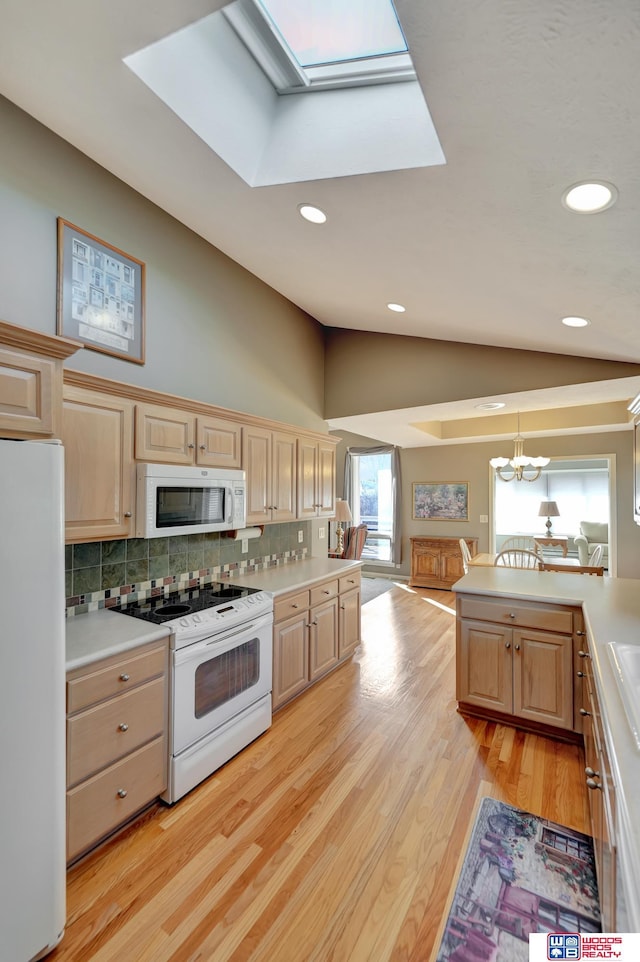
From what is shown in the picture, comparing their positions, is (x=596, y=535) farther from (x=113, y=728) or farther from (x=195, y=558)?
(x=113, y=728)

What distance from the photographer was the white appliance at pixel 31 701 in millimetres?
1220

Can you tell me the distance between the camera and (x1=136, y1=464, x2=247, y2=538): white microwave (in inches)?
84.7

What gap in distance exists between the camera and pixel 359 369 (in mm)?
4238

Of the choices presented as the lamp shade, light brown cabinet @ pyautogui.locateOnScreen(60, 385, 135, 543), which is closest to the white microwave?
light brown cabinet @ pyautogui.locateOnScreen(60, 385, 135, 543)

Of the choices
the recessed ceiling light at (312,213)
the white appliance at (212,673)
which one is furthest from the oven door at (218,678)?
the recessed ceiling light at (312,213)

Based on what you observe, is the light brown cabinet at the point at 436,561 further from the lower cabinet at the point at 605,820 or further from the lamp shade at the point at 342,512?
the lower cabinet at the point at 605,820

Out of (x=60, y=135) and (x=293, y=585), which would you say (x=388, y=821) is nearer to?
(x=293, y=585)

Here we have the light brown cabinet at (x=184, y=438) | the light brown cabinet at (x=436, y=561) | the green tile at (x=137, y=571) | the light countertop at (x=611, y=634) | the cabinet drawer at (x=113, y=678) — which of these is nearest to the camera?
the light countertop at (x=611, y=634)

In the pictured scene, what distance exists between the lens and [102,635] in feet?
6.12

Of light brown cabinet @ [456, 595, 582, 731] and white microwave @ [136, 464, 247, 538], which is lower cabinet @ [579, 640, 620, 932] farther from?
white microwave @ [136, 464, 247, 538]

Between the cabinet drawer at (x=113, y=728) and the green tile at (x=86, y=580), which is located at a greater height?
the green tile at (x=86, y=580)

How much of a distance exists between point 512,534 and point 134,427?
670cm

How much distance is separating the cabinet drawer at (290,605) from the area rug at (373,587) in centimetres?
294

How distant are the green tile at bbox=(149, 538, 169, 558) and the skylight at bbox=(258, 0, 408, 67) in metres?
2.53
